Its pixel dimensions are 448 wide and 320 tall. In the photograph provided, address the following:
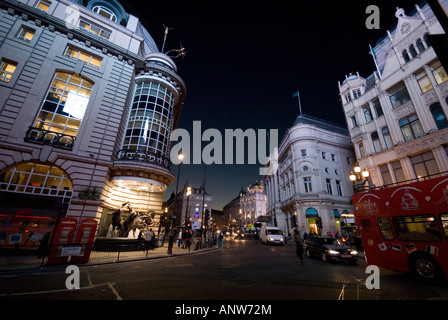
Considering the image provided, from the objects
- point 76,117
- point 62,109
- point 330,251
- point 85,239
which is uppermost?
point 62,109

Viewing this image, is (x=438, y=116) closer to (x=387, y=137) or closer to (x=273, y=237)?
(x=387, y=137)

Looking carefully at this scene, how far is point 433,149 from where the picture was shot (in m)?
18.0

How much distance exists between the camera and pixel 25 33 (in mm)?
16547

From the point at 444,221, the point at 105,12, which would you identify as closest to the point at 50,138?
the point at 105,12

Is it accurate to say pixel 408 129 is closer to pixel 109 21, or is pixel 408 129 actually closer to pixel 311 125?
pixel 311 125

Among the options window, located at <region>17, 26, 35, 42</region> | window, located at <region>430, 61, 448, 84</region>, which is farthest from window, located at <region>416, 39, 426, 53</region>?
window, located at <region>17, 26, 35, 42</region>

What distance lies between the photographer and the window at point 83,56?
698 inches

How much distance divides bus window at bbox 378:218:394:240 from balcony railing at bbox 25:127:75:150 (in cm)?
2096

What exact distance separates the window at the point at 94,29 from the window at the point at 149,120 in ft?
18.4

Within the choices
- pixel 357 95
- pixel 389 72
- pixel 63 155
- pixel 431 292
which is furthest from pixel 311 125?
pixel 63 155

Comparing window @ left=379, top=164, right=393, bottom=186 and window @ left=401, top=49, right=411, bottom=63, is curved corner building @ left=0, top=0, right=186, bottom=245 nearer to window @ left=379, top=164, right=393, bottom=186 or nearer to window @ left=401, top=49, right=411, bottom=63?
window @ left=379, top=164, right=393, bottom=186

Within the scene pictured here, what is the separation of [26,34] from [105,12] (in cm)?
834

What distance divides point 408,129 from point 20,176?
119 ft

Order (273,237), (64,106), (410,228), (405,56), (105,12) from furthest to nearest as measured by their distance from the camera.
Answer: (273,237) < (405,56) < (105,12) < (64,106) < (410,228)
